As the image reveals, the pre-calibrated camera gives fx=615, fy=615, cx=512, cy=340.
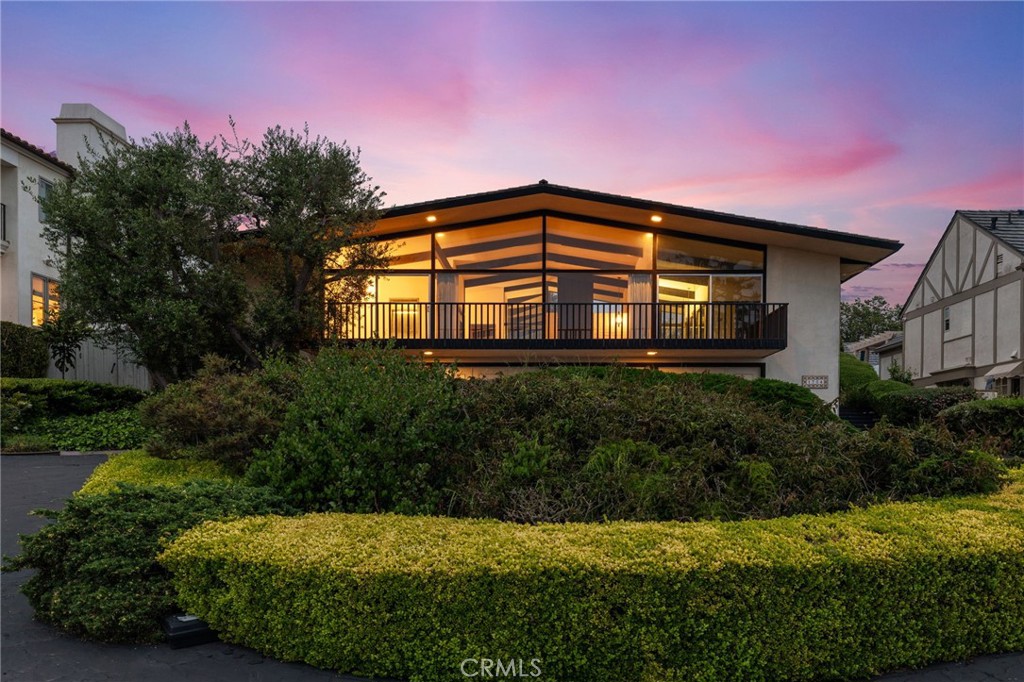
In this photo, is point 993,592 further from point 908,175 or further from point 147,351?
point 908,175

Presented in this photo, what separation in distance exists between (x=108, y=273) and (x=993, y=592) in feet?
48.9

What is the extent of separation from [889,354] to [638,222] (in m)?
32.9

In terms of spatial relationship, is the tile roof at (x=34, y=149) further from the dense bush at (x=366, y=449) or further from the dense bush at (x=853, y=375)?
the dense bush at (x=853, y=375)

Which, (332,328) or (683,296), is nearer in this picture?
(332,328)

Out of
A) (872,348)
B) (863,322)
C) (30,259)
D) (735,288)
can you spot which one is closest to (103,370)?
(30,259)

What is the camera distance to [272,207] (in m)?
14.1

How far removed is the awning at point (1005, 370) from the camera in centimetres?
2395

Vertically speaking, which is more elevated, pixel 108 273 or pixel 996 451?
pixel 108 273

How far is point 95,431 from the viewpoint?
1266 cm

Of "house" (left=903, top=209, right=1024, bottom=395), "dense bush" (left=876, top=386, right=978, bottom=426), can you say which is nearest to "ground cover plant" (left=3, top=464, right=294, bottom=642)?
"dense bush" (left=876, top=386, right=978, bottom=426)

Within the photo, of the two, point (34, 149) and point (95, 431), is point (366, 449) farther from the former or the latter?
point (34, 149)

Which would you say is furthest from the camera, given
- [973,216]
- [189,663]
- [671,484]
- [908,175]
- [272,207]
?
[973,216]

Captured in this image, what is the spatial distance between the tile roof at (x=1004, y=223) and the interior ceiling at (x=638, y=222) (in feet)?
46.4

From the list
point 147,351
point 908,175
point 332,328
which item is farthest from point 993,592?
point 908,175
